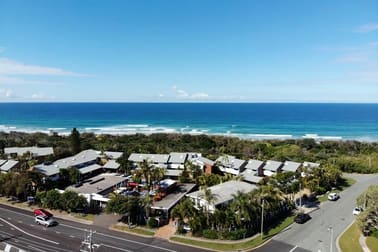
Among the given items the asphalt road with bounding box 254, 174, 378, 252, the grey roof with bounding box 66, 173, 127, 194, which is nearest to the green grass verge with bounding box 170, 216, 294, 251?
the asphalt road with bounding box 254, 174, 378, 252

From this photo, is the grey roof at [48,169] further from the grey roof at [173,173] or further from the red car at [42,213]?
the grey roof at [173,173]

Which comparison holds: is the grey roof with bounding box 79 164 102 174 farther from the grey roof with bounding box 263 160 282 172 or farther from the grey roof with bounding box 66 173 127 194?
the grey roof with bounding box 263 160 282 172

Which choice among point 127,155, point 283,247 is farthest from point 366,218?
point 127,155

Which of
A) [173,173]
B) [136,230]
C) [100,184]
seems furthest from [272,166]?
[100,184]

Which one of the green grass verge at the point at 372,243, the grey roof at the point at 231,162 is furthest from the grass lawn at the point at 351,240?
the grey roof at the point at 231,162

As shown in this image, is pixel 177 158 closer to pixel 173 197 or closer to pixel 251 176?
pixel 251 176

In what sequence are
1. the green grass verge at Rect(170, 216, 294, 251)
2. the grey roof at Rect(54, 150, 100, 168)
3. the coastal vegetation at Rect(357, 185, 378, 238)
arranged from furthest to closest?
the grey roof at Rect(54, 150, 100, 168), the coastal vegetation at Rect(357, 185, 378, 238), the green grass verge at Rect(170, 216, 294, 251)
